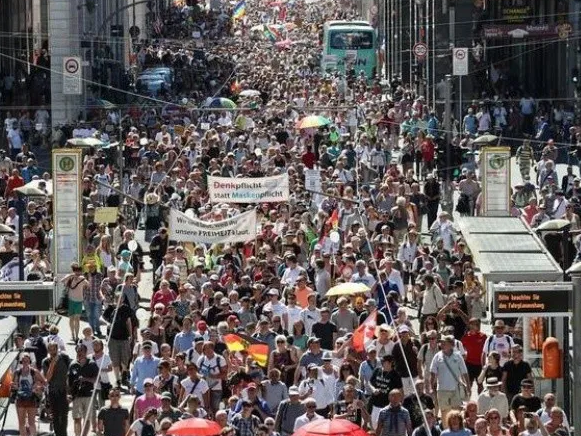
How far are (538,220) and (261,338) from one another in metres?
10.5

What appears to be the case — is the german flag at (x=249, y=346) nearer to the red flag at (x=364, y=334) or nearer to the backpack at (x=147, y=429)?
the red flag at (x=364, y=334)

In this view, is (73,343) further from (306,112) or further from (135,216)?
(306,112)

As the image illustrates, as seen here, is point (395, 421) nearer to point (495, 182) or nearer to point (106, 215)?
point (106, 215)

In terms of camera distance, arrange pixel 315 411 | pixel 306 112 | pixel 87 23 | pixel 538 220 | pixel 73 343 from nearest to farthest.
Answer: pixel 315 411, pixel 73 343, pixel 538 220, pixel 306 112, pixel 87 23

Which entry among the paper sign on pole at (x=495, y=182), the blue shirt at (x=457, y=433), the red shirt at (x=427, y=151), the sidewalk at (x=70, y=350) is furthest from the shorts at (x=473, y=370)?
the red shirt at (x=427, y=151)

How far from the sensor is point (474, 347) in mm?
24359

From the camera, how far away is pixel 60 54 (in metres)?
A: 66.3

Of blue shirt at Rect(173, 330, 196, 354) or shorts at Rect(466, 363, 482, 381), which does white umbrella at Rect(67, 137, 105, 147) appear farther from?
shorts at Rect(466, 363, 482, 381)

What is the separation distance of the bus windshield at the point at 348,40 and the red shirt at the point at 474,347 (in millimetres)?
62043

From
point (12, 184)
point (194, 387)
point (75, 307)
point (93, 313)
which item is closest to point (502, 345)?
point (194, 387)

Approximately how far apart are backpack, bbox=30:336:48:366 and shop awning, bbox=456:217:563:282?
480 centimetres

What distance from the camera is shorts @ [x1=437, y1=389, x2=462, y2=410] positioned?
23297 mm

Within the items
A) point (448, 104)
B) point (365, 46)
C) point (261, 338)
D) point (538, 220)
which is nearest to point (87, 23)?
point (365, 46)

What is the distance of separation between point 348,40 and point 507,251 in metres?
62.0
